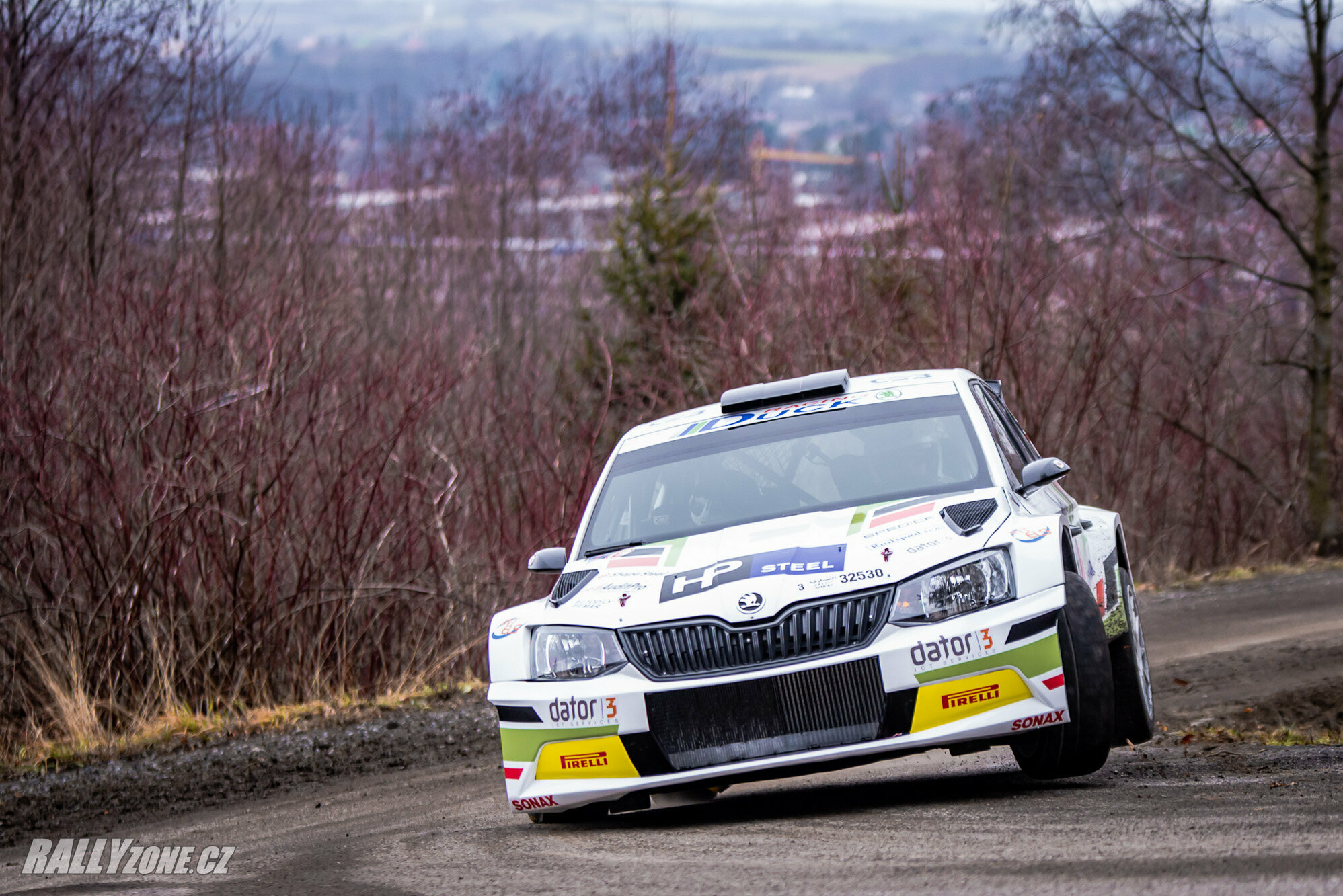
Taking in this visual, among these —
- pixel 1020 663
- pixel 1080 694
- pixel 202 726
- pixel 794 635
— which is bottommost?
pixel 202 726

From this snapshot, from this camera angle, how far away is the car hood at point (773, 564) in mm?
5863

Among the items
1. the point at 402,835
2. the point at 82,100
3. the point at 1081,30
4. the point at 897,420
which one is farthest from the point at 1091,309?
the point at 402,835

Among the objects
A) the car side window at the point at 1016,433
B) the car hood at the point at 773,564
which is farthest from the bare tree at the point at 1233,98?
the car hood at the point at 773,564

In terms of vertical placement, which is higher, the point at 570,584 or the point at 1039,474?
the point at 1039,474

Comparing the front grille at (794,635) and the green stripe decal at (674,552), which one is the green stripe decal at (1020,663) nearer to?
the front grille at (794,635)

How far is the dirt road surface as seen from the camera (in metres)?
4.71

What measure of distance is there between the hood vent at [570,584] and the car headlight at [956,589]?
140 cm

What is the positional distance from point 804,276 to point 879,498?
1453 centimetres

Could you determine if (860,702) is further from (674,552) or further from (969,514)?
(674,552)

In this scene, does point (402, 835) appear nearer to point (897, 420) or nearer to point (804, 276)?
point (897, 420)

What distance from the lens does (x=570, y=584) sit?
6.64m

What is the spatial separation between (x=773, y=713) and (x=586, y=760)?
2.71 ft

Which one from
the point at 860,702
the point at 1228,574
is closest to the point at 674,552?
the point at 860,702

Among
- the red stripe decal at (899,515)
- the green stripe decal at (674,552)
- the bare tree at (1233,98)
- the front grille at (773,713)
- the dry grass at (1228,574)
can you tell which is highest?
the bare tree at (1233,98)
